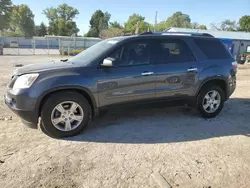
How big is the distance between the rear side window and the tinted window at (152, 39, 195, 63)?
42cm

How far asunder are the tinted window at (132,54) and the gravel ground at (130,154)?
0.96 metres

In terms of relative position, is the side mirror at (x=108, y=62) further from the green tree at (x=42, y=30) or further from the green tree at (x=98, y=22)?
the green tree at (x=42, y=30)

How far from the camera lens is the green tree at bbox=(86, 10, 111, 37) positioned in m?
80.1

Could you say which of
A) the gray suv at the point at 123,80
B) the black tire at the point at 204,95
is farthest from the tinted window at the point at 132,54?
the black tire at the point at 204,95

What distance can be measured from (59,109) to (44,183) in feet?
4.64

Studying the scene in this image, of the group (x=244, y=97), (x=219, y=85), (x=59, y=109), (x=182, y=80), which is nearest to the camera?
(x=59, y=109)

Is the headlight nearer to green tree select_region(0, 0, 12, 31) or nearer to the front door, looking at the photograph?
the front door

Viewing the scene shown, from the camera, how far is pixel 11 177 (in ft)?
9.37

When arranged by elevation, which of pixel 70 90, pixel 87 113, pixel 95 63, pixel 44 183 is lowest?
pixel 44 183

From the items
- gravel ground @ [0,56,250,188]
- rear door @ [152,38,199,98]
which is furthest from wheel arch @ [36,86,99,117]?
rear door @ [152,38,199,98]

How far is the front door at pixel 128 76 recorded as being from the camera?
413 centimetres

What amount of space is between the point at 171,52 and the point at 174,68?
0.36 metres

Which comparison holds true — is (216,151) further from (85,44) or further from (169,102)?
(85,44)

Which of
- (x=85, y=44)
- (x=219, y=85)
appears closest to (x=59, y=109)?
(x=219, y=85)
